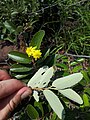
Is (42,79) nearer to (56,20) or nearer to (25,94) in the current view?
(25,94)

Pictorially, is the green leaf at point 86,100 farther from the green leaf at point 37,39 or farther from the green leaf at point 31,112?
the green leaf at point 37,39

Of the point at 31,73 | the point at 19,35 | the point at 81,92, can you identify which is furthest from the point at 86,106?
the point at 19,35

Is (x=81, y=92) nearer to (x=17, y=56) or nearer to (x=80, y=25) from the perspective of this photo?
(x=17, y=56)

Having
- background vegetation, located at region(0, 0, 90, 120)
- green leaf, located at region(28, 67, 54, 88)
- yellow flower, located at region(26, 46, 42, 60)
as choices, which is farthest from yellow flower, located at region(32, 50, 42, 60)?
background vegetation, located at region(0, 0, 90, 120)

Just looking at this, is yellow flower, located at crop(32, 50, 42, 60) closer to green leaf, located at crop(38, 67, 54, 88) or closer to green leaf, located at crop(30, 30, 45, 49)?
green leaf, located at crop(30, 30, 45, 49)

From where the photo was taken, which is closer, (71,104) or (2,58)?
(71,104)

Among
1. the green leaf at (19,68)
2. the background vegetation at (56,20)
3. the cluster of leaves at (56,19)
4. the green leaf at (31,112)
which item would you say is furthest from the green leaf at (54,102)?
the cluster of leaves at (56,19)
